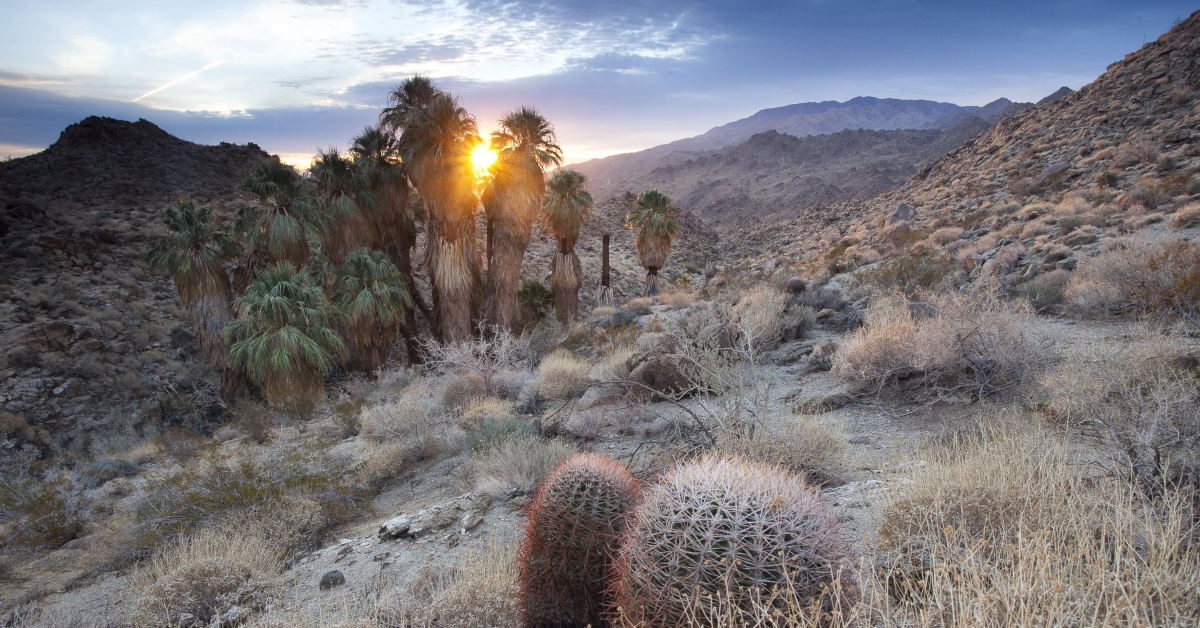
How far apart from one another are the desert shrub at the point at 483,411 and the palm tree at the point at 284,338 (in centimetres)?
538

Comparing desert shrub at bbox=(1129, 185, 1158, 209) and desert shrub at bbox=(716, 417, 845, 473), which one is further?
desert shrub at bbox=(1129, 185, 1158, 209)

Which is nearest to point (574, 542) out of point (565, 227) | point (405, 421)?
point (405, 421)

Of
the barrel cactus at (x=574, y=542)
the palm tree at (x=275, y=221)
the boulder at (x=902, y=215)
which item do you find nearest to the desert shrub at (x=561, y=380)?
the barrel cactus at (x=574, y=542)

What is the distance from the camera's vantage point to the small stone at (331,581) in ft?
15.3

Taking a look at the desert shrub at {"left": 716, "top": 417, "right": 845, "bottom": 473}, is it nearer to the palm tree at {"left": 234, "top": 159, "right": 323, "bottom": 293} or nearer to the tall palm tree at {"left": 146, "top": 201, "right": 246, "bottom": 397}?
the tall palm tree at {"left": 146, "top": 201, "right": 246, "bottom": 397}

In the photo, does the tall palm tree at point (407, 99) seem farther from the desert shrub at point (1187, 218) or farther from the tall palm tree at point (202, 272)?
the desert shrub at point (1187, 218)

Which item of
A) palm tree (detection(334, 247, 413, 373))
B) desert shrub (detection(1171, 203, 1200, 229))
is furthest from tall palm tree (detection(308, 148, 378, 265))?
desert shrub (detection(1171, 203, 1200, 229))

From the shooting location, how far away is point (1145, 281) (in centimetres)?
735

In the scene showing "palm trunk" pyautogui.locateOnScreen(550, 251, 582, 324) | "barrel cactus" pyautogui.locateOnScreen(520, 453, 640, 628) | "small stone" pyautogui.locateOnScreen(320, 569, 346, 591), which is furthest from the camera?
"palm trunk" pyautogui.locateOnScreen(550, 251, 582, 324)

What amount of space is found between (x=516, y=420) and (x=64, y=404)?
16.3m

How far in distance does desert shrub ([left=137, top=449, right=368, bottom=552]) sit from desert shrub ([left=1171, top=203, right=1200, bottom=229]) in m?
16.2

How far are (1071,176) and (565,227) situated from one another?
1939 cm

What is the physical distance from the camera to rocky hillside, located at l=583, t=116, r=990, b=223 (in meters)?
59.3

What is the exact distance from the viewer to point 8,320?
16703mm
